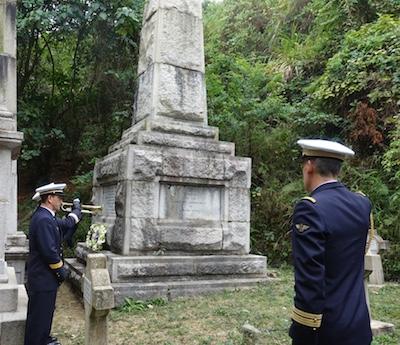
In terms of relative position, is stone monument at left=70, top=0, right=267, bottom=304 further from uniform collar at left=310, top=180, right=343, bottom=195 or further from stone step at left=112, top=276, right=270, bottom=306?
uniform collar at left=310, top=180, right=343, bottom=195

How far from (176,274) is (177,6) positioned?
4559 mm

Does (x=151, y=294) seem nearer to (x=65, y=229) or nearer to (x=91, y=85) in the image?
(x=65, y=229)

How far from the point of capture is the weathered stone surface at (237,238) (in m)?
7.19

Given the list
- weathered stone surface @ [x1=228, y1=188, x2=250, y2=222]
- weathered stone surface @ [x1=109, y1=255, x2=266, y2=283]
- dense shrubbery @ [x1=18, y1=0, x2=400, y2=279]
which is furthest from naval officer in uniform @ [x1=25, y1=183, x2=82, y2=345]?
dense shrubbery @ [x1=18, y1=0, x2=400, y2=279]

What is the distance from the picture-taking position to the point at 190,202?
7.05 m

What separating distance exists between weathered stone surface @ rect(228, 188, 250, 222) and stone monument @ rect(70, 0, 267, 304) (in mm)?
17

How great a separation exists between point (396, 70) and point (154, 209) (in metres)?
6.86

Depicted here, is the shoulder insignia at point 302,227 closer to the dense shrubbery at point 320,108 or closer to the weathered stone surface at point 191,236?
the weathered stone surface at point 191,236

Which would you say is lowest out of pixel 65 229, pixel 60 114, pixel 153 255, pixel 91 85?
pixel 153 255

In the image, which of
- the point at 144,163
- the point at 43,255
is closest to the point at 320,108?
the point at 144,163

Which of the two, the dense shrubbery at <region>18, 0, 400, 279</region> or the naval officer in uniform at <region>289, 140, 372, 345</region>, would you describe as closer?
the naval officer in uniform at <region>289, 140, 372, 345</region>

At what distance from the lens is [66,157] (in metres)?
12.8

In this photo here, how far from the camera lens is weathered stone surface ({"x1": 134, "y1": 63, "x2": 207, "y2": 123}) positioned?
7316 millimetres

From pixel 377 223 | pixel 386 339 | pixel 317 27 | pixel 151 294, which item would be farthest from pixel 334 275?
pixel 317 27
